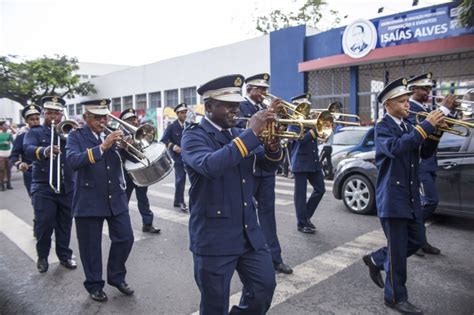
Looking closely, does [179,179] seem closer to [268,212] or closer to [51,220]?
[51,220]

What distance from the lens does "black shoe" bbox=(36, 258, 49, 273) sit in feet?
16.3

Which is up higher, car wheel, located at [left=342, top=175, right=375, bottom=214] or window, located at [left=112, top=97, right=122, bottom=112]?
window, located at [left=112, top=97, right=122, bottom=112]

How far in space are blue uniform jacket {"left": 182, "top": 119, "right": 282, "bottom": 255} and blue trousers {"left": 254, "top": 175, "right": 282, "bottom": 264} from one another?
5.66 ft

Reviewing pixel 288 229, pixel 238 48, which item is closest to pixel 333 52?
pixel 238 48

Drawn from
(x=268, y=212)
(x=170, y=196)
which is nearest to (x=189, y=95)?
(x=170, y=196)

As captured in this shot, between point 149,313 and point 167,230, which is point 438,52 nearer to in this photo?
point 167,230

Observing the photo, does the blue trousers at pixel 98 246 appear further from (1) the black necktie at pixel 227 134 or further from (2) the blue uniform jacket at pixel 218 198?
(1) the black necktie at pixel 227 134

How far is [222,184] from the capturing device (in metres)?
2.69

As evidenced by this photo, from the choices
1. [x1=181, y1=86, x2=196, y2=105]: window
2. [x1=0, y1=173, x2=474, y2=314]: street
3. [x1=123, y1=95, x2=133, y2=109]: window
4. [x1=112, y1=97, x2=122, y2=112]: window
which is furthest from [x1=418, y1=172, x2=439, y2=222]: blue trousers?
[x1=112, y1=97, x2=122, y2=112]: window

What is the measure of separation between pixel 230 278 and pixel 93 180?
6.61 ft

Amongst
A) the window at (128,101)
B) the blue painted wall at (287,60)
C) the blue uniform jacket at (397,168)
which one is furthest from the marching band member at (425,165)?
the window at (128,101)

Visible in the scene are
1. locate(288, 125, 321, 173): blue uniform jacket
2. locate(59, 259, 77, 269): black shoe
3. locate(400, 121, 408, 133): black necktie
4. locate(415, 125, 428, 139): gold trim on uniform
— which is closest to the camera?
locate(415, 125, 428, 139): gold trim on uniform

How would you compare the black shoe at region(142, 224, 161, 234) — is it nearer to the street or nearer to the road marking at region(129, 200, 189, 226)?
the street

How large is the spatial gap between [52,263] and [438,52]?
13.2 meters
